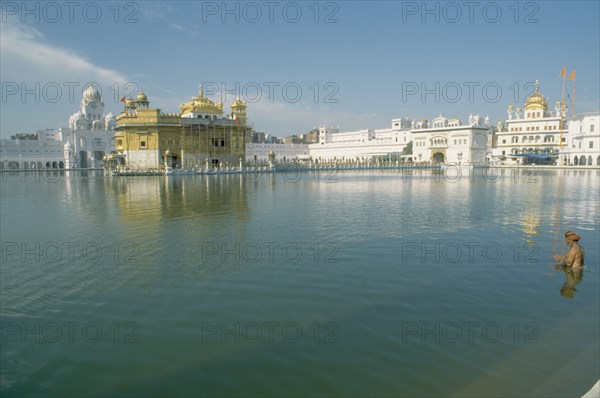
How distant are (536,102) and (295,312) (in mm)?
79336

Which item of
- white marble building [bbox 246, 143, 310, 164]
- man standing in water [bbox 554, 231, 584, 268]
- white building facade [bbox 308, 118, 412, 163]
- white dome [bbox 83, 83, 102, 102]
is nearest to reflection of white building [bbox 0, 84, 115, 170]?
white dome [bbox 83, 83, 102, 102]

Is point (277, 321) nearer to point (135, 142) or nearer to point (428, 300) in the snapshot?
point (428, 300)

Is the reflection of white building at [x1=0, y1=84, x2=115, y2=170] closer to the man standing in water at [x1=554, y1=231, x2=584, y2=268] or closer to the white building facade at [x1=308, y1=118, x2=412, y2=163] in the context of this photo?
the white building facade at [x1=308, y1=118, x2=412, y2=163]

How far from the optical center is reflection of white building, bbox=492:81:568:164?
6888 centimetres

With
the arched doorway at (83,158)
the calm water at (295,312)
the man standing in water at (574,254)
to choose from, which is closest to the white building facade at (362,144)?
the arched doorway at (83,158)

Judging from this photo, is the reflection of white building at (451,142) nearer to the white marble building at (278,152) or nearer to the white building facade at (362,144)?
the white building facade at (362,144)

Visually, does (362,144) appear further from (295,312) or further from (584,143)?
(295,312)

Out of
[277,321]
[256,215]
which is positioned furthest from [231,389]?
[256,215]

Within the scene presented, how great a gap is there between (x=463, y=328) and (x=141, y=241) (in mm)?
8159

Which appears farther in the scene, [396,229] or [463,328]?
[396,229]

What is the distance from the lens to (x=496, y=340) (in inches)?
218

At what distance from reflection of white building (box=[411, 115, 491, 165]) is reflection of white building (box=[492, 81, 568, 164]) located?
151 inches

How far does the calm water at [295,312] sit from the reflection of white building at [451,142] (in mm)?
65796

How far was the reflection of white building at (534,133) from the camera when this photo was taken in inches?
2712
